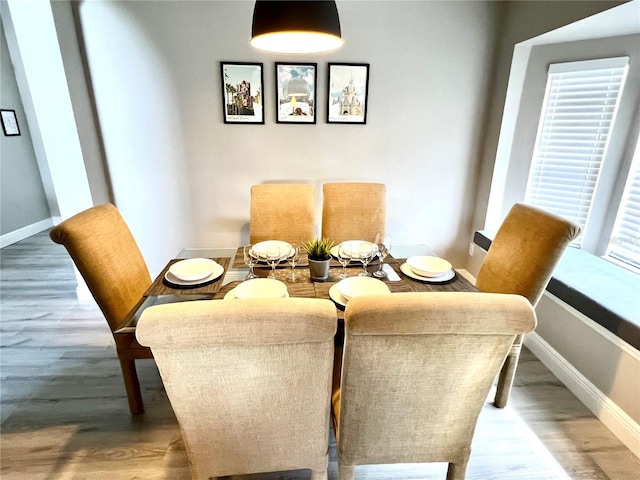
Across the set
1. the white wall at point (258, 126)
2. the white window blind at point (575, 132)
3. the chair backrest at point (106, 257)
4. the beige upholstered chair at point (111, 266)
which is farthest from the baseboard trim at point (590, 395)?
the chair backrest at point (106, 257)

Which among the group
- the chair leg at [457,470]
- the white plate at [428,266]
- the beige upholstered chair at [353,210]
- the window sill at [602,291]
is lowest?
the chair leg at [457,470]

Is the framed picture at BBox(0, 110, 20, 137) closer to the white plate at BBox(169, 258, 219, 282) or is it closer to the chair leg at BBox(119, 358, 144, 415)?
the white plate at BBox(169, 258, 219, 282)

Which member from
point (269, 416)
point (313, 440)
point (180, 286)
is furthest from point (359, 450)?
point (180, 286)

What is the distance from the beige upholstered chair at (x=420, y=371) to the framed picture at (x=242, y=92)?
2.19 m

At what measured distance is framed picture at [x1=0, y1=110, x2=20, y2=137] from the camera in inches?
158

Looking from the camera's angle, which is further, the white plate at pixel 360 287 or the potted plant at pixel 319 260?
the potted plant at pixel 319 260

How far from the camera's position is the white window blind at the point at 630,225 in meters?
1.94

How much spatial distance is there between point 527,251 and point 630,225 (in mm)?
1022

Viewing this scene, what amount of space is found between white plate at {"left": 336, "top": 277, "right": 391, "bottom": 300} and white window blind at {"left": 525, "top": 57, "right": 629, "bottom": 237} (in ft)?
5.41

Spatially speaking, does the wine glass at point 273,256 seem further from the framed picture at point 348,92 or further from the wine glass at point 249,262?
the framed picture at point 348,92

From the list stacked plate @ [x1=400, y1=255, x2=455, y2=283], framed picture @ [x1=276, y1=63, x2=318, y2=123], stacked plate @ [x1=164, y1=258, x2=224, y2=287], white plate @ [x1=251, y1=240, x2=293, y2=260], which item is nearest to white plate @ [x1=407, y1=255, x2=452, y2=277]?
stacked plate @ [x1=400, y1=255, x2=455, y2=283]

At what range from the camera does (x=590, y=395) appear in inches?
69.2

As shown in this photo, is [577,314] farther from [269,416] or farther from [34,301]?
[34,301]

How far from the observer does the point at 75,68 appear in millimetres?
2398
